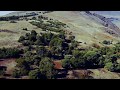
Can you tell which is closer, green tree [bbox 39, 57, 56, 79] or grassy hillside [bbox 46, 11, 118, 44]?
green tree [bbox 39, 57, 56, 79]

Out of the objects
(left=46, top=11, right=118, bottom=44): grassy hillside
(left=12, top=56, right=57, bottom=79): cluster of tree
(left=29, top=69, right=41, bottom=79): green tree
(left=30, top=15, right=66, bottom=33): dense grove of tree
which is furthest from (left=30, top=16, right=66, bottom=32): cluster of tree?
(left=29, top=69, right=41, bottom=79): green tree

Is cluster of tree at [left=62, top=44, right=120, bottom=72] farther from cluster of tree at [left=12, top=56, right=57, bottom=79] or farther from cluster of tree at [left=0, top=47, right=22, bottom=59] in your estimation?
cluster of tree at [left=0, top=47, right=22, bottom=59]

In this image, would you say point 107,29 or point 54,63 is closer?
point 54,63

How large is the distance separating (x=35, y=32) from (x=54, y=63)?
120cm

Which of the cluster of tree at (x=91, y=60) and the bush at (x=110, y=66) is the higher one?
the cluster of tree at (x=91, y=60)

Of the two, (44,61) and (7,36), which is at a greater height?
(7,36)

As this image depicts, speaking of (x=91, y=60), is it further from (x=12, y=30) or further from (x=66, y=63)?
(x=12, y=30)

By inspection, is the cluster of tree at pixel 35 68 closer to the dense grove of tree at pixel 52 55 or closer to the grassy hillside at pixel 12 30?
the dense grove of tree at pixel 52 55

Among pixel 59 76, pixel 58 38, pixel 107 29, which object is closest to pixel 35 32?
pixel 58 38

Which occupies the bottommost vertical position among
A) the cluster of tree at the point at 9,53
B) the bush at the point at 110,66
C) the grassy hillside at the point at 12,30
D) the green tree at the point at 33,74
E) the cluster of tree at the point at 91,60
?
the green tree at the point at 33,74

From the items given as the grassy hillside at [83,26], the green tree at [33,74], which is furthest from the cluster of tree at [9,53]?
the grassy hillside at [83,26]

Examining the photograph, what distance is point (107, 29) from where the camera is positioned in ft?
35.5
